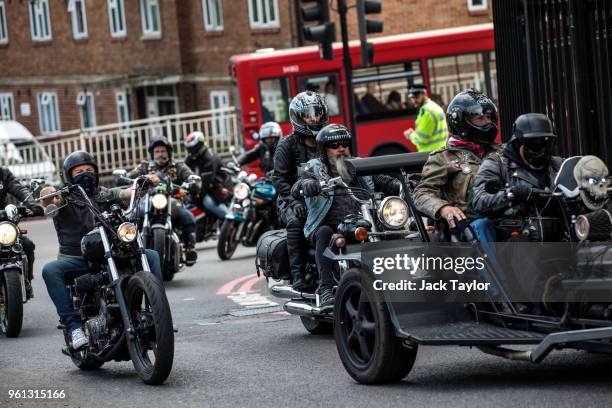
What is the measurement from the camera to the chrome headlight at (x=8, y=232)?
12.3 meters

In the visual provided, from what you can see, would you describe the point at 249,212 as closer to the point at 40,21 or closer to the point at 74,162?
the point at 74,162

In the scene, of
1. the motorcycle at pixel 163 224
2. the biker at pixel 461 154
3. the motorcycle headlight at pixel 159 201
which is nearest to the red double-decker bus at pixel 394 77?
the motorcycle at pixel 163 224

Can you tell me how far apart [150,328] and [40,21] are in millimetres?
45437

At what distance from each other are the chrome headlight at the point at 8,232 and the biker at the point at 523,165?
551 cm

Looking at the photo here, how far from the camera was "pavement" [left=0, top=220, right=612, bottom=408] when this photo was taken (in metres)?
7.75

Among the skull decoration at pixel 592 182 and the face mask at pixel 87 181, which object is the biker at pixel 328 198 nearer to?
the face mask at pixel 87 181

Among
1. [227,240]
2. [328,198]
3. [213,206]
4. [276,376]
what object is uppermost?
[328,198]

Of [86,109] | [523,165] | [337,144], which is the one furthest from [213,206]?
[86,109]

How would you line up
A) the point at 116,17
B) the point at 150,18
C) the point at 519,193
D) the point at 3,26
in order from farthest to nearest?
the point at 3,26 < the point at 116,17 < the point at 150,18 < the point at 519,193

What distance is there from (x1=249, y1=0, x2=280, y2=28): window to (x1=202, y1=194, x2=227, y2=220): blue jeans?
29580 millimetres

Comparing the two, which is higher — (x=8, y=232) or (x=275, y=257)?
(x=8, y=232)

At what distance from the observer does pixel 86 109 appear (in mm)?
51688

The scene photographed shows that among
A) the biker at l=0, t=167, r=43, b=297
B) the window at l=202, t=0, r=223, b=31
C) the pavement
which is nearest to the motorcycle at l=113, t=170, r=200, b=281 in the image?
the biker at l=0, t=167, r=43, b=297

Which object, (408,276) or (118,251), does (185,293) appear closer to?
(118,251)
